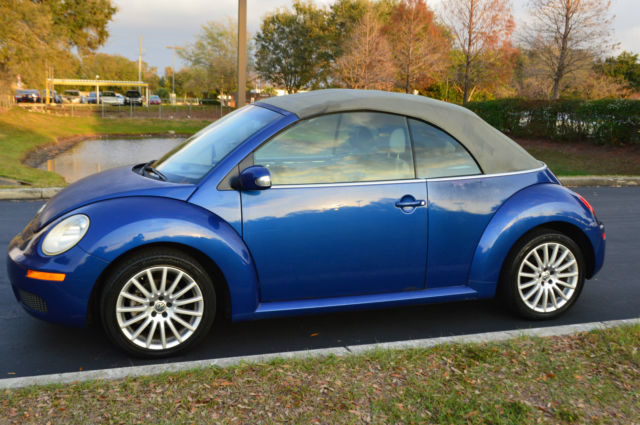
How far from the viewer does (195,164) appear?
4195 mm

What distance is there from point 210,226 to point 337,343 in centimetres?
126

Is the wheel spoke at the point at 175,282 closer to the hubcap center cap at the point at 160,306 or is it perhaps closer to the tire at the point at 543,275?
the hubcap center cap at the point at 160,306

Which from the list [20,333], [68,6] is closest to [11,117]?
[68,6]

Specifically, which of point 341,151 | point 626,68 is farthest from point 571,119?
point 626,68

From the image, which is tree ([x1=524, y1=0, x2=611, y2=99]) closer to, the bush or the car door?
the bush

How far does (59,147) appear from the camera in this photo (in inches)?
1089

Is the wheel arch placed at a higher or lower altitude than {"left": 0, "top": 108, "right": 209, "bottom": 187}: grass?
lower

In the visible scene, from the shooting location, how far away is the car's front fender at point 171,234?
356 cm

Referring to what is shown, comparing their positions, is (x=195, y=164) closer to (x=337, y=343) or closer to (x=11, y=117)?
(x=337, y=343)

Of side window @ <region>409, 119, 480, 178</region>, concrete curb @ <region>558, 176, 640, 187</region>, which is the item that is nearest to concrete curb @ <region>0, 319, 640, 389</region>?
side window @ <region>409, 119, 480, 178</region>

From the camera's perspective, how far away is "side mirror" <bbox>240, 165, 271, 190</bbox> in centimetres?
375

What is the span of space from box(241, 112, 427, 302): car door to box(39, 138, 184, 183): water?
495 inches

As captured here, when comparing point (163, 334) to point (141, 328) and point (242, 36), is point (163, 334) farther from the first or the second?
point (242, 36)

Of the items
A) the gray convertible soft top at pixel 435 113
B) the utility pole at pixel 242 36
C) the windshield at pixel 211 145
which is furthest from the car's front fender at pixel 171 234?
the utility pole at pixel 242 36
